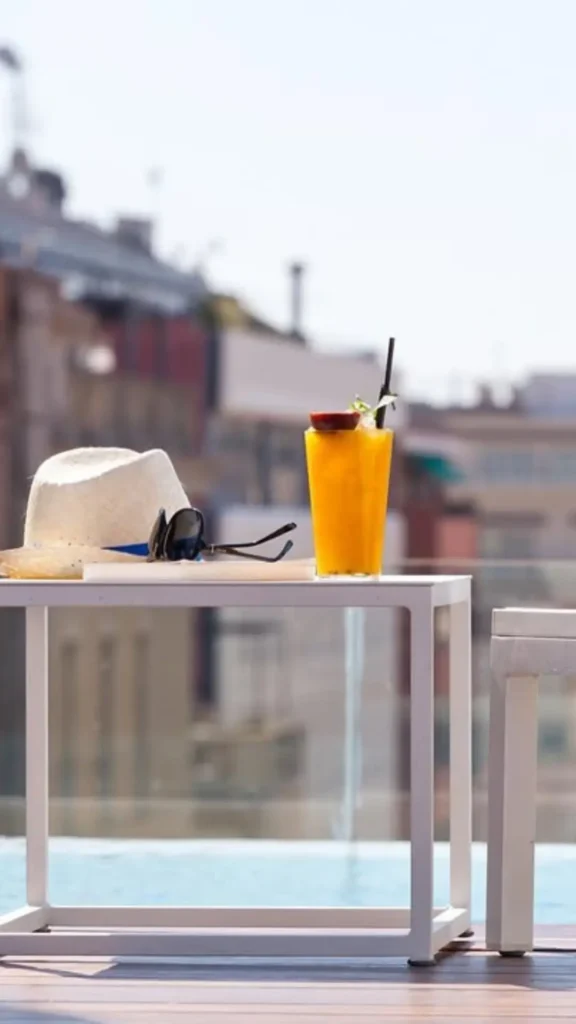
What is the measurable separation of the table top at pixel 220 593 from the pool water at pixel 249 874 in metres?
0.77

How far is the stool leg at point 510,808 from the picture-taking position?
7.48ft

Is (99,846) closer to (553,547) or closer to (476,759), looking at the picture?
(476,759)

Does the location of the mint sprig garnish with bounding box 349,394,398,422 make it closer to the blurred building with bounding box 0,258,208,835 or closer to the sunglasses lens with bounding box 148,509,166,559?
the sunglasses lens with bounding box 148,509,166,559

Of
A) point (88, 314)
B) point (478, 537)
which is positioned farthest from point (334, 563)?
point (478, 537)

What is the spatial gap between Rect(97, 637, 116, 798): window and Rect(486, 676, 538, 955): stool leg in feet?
12.0

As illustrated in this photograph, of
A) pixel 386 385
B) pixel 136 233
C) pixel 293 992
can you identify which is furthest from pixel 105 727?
pixel 136 233

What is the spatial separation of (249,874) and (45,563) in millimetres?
1345

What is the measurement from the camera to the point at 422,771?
213 centimetres

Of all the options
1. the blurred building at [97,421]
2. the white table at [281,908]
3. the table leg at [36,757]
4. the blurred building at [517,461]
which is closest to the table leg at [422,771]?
the white table at [281,908]

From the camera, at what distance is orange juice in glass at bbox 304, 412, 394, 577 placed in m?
2.20

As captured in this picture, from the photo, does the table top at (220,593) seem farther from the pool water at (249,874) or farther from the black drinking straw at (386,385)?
the pool water at (249,874)

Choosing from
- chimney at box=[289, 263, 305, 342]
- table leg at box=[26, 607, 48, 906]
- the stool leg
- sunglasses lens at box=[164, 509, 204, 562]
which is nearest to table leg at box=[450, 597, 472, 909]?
the stool leg

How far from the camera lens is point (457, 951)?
7.50 feet

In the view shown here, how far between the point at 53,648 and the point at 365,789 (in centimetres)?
514
